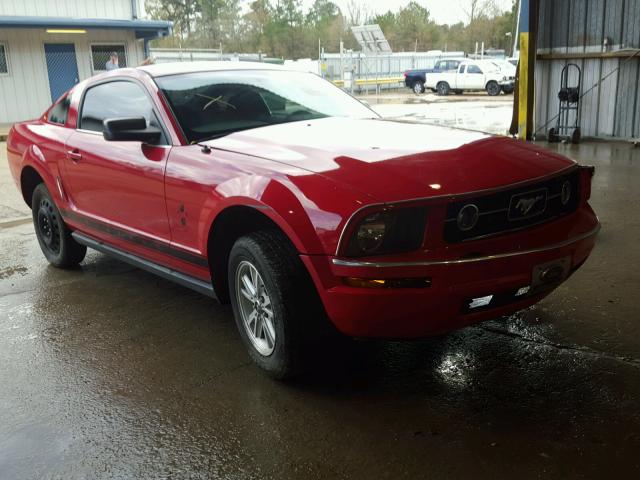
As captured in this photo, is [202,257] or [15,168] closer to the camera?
[202,257]

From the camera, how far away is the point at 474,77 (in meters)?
28.9

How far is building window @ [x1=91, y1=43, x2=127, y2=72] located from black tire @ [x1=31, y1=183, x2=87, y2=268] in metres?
16.9

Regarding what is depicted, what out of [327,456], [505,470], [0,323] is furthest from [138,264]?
[505,470]

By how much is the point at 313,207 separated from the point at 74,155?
2556mm

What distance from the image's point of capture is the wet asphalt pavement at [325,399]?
2.67 m

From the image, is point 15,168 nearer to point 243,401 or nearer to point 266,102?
point 266,102

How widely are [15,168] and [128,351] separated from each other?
2764mm

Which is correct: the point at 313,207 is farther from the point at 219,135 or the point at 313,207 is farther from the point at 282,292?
the point at 219,135

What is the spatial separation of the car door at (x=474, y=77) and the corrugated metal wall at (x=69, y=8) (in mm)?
14997

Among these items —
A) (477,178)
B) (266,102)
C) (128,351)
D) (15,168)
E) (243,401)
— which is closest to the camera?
(477,178)

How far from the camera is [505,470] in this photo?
2545 millimetres

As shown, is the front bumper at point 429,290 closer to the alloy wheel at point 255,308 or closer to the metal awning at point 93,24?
the alloy wheel at point 255,308

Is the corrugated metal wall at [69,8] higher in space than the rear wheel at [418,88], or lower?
higher

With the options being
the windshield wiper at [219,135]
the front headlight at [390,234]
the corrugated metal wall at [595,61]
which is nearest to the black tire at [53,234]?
the windshield wiper at [219,135]
